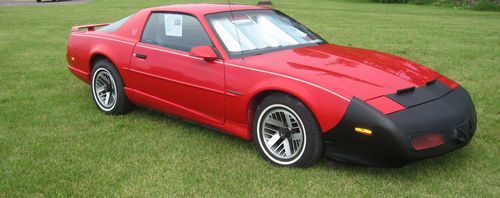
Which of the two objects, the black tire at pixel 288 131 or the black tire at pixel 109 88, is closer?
the black tire at pixel 288 131

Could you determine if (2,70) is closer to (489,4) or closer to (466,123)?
(466,123)

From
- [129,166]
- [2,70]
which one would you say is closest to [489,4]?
[2,70]

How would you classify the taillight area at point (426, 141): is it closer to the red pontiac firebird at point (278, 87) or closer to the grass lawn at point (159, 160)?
the red pontiac firebird at point (278, 87)

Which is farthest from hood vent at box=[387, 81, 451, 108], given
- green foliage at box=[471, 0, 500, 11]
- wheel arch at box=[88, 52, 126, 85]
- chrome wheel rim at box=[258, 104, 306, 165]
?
green foliage at box=[471, 0, 500, 11]

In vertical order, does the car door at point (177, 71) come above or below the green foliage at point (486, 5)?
above

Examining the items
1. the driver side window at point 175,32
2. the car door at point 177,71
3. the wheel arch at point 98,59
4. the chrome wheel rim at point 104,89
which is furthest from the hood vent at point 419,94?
the chrome wheel rim at point 104,89

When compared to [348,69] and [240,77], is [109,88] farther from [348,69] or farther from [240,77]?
[348,69]

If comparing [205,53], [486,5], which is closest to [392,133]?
[205,53]

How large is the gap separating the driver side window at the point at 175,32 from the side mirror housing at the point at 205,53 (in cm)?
20

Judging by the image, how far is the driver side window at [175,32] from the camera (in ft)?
14.7

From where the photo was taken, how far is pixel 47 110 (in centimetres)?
560

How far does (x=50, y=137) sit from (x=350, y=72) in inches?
110

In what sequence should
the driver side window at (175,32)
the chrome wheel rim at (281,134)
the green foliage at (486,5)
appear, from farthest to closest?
the green foliage at (486,5) < the driver side window at (175,32) < the chrome wheel rim at (281,134)

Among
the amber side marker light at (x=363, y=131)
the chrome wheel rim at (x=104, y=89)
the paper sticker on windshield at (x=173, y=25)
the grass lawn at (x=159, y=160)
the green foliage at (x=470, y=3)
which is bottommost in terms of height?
the green foliage at (x=470, y=3)
